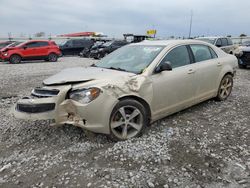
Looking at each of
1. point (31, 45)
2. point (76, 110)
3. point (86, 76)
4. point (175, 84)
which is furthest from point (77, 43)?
point (76, 110)

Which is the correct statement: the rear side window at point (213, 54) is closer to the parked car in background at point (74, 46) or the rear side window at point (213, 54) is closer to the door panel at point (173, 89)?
the door panel at point (173, 89)

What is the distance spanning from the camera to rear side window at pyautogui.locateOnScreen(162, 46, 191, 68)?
4342 mm

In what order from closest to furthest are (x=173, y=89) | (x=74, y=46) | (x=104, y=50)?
(x=173, y=89) → (x=104, y=50) → (x=74, y=46)

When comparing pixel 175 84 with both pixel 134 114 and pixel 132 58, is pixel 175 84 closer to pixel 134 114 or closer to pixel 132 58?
pixel 132 58

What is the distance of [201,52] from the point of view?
17.0 feet

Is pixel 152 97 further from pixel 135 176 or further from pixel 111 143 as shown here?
pixel 135 176

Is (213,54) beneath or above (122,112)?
above

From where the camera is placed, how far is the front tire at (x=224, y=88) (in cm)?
568

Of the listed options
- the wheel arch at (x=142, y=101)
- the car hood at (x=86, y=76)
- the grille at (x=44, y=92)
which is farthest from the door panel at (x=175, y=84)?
the grille at (x=44, y=92)

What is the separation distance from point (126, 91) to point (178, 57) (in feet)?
4.97

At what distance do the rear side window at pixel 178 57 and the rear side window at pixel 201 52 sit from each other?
0.94 ft

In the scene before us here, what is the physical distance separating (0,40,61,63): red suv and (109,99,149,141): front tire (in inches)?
597

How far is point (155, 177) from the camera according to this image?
2.87 meters

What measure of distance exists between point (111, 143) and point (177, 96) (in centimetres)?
154
